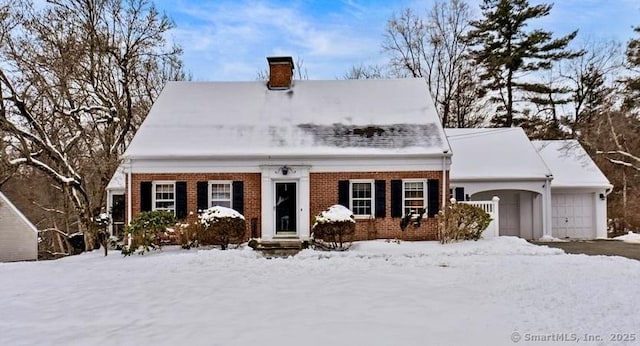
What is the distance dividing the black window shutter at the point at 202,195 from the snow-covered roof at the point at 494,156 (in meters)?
8.75

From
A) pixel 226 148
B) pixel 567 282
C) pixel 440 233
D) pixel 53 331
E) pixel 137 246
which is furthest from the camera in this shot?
pixel 226 148

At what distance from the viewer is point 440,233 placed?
47.2ft

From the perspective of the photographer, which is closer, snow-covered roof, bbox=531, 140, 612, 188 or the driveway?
the driveway

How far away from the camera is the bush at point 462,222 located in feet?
46.1

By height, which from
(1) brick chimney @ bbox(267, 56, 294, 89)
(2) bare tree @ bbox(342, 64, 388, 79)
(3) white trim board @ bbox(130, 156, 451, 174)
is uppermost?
(2) bare tree @ bbox(342, 64, 388, 79)

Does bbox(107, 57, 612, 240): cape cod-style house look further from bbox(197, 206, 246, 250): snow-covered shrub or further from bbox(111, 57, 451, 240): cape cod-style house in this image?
bbox(197, 206, 246, 250): snow-covered shrub

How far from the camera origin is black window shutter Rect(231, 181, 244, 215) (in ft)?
49.6

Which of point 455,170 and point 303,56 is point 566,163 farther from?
point 303,56

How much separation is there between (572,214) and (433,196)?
24.4 feet

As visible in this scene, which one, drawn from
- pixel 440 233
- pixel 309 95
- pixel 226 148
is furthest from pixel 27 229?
pixel 440 233

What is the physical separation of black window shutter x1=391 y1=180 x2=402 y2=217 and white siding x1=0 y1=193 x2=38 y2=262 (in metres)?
11.4

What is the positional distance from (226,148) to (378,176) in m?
4.87

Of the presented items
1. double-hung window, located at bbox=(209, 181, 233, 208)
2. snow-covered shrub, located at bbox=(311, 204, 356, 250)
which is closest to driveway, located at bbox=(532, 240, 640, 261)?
snow-covered shrub, located at bbox=(311, 204, 356, 250)

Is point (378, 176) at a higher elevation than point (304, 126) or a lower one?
lower
